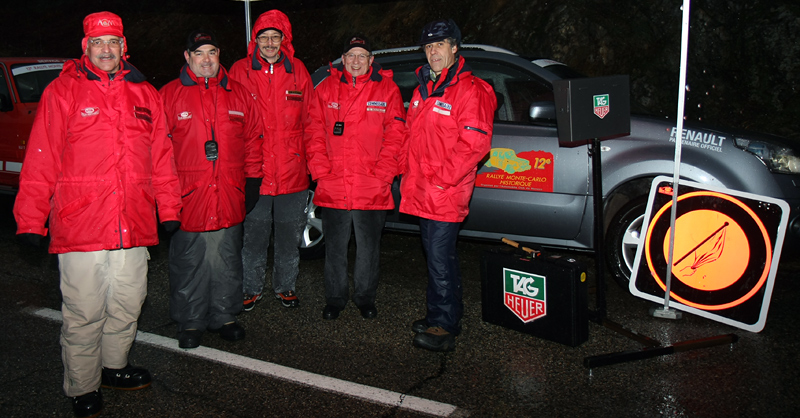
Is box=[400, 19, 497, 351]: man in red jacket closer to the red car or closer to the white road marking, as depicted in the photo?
the white road marking

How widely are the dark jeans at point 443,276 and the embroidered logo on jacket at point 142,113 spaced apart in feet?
5.99

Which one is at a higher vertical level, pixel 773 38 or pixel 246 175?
pixel 773 38

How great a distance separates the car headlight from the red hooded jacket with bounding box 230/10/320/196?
3216mm

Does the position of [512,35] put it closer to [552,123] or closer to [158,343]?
[552,123]

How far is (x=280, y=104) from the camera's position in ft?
15.9

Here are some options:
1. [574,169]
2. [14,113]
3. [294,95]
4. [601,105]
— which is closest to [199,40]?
[294,95]

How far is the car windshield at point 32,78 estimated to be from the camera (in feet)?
26.0

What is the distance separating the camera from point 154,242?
3729mm

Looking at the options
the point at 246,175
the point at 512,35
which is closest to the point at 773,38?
the point at 512,35

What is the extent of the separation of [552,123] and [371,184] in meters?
1.65

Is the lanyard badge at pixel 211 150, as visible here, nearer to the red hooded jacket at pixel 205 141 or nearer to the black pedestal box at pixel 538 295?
the red hooded jacket at pixel 205 141

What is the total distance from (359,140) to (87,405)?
7.82 feet

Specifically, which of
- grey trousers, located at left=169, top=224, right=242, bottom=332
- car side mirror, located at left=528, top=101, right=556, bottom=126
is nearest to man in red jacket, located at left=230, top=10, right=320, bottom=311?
grey trousers, located at left=169, top=224, right=242, bottom=332

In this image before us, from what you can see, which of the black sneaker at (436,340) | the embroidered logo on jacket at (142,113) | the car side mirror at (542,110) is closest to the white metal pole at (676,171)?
the car side mirror at (542,110)
